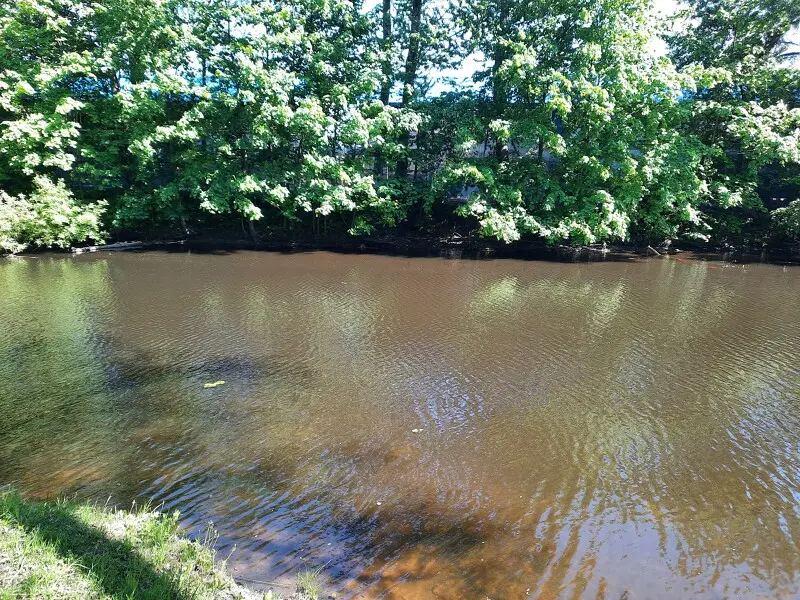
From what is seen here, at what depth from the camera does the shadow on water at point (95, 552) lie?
2.38m

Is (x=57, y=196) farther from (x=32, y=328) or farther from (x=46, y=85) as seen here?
(x=32, y=328)

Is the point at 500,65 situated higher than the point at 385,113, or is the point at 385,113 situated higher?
the point at 500,65

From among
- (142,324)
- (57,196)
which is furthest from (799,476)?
(57,196)

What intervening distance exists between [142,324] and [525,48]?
540 inches

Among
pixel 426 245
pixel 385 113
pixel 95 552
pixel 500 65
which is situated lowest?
pixel 95 552

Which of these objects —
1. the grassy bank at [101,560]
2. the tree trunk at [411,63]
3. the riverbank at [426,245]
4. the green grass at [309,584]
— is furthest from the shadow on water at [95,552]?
the tree trunk at [411,63]

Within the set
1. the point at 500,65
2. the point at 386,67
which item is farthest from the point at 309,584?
the point at 386,67

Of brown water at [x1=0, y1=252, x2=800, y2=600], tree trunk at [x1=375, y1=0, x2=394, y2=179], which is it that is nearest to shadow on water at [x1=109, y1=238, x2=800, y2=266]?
tree trunk at [x1=375, y1=0, x2=394, y2=179]

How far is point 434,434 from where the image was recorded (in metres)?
5.07

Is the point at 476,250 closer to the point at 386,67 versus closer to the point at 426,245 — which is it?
the point at 426,245

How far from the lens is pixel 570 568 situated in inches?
129

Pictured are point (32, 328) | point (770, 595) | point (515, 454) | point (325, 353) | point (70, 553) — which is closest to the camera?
point (70, 553)

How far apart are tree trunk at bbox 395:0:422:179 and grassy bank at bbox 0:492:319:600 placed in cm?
1694

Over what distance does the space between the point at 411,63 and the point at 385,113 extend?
10.0 ft
